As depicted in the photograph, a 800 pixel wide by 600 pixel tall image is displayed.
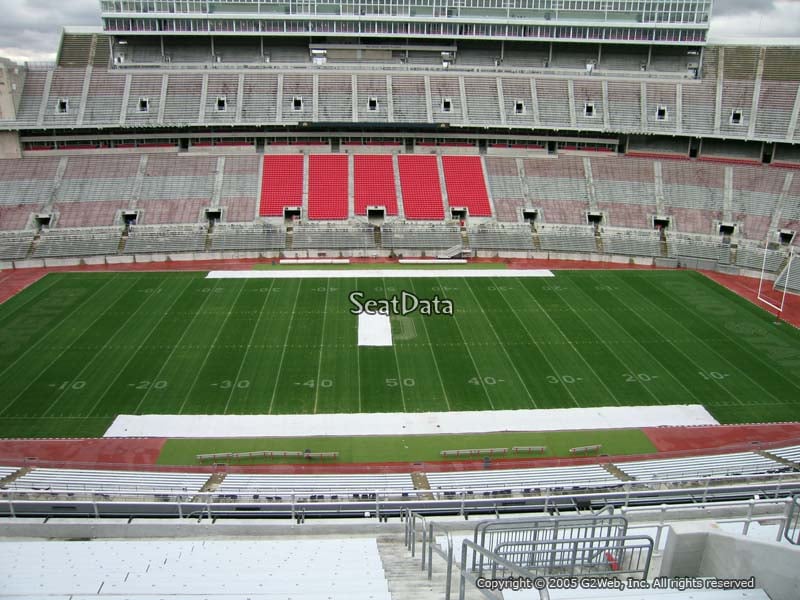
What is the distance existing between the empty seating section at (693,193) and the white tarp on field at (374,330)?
23335 millimetres

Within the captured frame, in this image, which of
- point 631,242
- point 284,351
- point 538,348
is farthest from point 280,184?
point 538,348

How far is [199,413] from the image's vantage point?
68.6ft

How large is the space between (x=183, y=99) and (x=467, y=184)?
2207 cm

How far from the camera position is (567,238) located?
40562 millimetres

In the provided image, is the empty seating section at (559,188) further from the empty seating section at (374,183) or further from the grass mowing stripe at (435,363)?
the grass mowing stripe at (435,363)

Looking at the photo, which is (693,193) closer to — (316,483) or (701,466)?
(701,466)

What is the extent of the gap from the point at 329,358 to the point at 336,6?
33.4 m

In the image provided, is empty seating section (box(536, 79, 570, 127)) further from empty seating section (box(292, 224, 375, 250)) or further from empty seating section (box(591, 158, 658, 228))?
empty seating section (box(292, 224, 375, 250))

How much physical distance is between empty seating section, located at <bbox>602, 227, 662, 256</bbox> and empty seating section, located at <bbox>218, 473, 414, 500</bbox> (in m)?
27.4

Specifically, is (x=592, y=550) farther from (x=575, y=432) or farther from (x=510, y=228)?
(x=510, y=228)

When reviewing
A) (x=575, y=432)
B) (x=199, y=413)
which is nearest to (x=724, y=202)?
(x=575, y=432)

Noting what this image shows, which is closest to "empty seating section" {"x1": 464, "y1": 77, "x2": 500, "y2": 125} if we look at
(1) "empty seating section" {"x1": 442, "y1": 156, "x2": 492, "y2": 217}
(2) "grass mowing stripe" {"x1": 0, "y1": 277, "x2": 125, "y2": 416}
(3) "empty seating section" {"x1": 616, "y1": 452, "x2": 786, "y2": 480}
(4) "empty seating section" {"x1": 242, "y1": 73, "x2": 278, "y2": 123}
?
(1) "empty seating section" {"x1": 442, "y1": 156, "x2": 492, "y2": 217}

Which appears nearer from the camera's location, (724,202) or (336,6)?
(724,202)

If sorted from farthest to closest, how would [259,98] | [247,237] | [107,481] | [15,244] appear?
[259,98] → [247,237] → [15,244] → [107,481]
